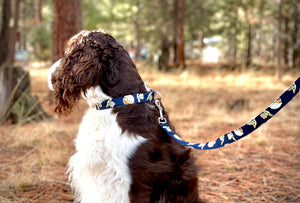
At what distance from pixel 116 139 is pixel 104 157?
145mm

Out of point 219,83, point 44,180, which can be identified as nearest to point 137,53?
point 219,83

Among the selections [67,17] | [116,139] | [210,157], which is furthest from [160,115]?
[67,17]

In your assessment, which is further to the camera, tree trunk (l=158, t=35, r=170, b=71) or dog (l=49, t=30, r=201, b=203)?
tree trunk (l=158, t=35, r=170, b=71)

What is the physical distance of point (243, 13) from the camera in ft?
56.1

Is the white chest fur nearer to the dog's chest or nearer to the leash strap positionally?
the dog's chest

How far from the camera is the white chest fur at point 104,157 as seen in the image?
1929mm

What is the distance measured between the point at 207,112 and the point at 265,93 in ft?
11.4

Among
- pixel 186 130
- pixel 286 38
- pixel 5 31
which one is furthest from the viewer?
pixel 286 38

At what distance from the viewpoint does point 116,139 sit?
1944mm

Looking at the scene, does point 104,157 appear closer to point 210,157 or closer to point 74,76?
point 74,76

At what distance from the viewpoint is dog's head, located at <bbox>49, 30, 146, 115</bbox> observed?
204 centimetres

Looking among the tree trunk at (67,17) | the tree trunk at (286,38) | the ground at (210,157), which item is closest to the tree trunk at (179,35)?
the tree trunk at (286,38)

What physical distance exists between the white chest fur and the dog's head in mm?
171

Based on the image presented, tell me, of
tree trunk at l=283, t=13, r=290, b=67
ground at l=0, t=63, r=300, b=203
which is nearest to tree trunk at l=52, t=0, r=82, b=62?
ground at l=0, t=63, r=300, b=203
